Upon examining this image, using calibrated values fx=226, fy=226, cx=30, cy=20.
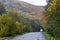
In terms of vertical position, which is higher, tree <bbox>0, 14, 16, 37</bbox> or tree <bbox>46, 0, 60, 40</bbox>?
tree <bbox>46, 0, 60, 40</bbox>

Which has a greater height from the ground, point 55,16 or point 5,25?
point 55,16

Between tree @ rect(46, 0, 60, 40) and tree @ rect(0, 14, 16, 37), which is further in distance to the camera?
tree @ rect(0, 14, 16, 37)

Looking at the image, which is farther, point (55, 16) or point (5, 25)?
point (5, 25)

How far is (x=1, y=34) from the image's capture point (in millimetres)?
57000

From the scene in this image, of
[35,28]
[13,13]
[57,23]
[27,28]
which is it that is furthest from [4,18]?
[35,28]

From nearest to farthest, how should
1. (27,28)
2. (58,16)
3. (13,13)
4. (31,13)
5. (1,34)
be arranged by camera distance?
(58,16)
(1,34)
(13,13)
(27,28)
(31,13)

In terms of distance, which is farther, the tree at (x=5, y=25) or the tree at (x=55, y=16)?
the tree at (x=5, y=25)

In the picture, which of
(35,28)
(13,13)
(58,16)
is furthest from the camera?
(35,28)

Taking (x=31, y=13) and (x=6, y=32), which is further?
(x=31, y=13)

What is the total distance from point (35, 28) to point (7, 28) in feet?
260

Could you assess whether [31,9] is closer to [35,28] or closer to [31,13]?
[31,13]

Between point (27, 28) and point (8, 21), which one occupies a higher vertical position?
point (8, 21)

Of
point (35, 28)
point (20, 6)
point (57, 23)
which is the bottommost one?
point (35, 28)

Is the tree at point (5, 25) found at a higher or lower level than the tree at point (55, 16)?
lower
